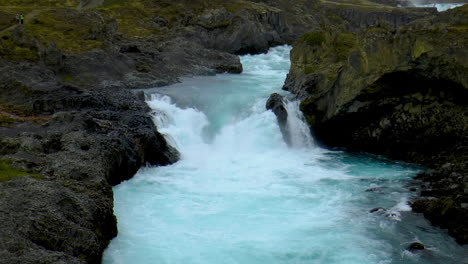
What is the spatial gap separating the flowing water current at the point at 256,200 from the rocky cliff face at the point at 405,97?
1792 mm

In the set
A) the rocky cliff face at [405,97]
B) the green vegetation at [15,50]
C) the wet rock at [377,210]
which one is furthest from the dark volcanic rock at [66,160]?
the rocky cliff face at [405,97]

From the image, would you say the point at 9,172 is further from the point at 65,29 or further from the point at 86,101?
the point at 65,29

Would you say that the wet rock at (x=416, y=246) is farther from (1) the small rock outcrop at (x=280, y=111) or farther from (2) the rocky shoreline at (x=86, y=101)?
(1) the small rock outcrop at (x=280, y=111)

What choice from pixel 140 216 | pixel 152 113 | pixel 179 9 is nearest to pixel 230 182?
pixel 140 216

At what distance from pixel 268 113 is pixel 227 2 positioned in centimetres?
5892

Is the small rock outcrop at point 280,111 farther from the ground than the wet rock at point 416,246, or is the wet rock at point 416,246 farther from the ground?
the small rock outcrop at point 280,111

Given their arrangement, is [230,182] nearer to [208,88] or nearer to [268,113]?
[268,113]

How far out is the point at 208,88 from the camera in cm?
4797

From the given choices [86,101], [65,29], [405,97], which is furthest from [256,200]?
[65,29]

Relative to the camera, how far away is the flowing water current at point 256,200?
812 inches

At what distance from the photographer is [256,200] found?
27.0 metres

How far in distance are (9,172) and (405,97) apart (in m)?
25.7

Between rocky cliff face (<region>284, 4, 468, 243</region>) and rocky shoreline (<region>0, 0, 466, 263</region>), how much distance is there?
16.2 feet

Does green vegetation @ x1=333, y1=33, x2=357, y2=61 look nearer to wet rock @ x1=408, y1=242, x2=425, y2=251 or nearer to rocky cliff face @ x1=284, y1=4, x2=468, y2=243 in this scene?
rocky cliff face @ x1=284, y1=4, x2=468, y2=243
